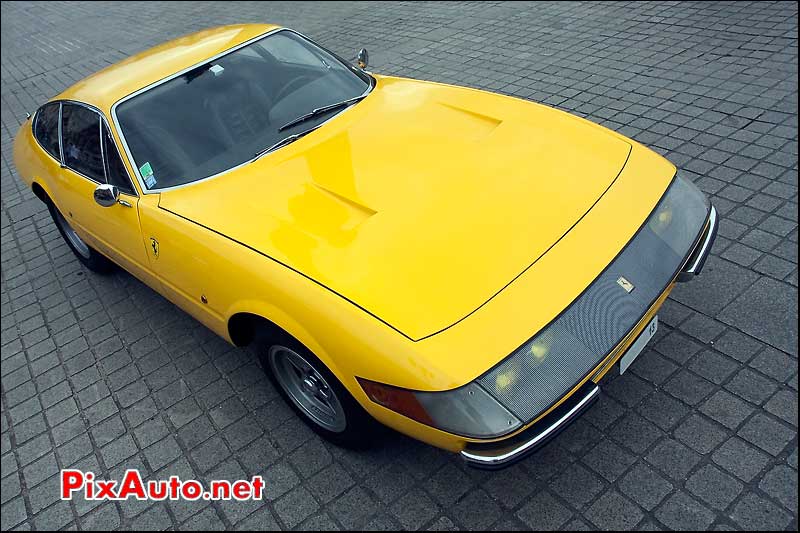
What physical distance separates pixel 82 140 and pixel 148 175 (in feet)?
2.75

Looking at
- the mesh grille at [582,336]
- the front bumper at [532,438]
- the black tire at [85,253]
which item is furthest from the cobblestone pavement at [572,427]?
the mesh grille at [582,336]

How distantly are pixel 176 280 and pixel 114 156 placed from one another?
2.81ft

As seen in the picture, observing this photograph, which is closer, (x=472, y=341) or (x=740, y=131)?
(x=472, y=341)

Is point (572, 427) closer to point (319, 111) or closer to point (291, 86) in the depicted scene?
point (319, 111)

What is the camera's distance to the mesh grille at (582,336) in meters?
2.17

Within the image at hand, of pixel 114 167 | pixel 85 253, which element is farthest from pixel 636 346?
pixel 85 253

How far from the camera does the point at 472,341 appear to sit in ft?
7.18

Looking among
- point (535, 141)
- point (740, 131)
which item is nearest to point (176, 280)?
point (535, 141)

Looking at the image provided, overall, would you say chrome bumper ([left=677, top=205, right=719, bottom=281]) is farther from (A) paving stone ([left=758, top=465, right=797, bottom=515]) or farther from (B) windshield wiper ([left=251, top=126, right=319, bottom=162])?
(B) windshield wiper ([left=251, top=126, right=319, bottom=162])

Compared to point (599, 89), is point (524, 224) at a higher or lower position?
higher

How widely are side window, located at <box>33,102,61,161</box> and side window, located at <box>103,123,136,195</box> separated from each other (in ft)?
2.78

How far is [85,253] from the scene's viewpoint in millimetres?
4652

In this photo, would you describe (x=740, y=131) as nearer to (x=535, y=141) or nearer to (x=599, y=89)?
(x=599, y=89)
